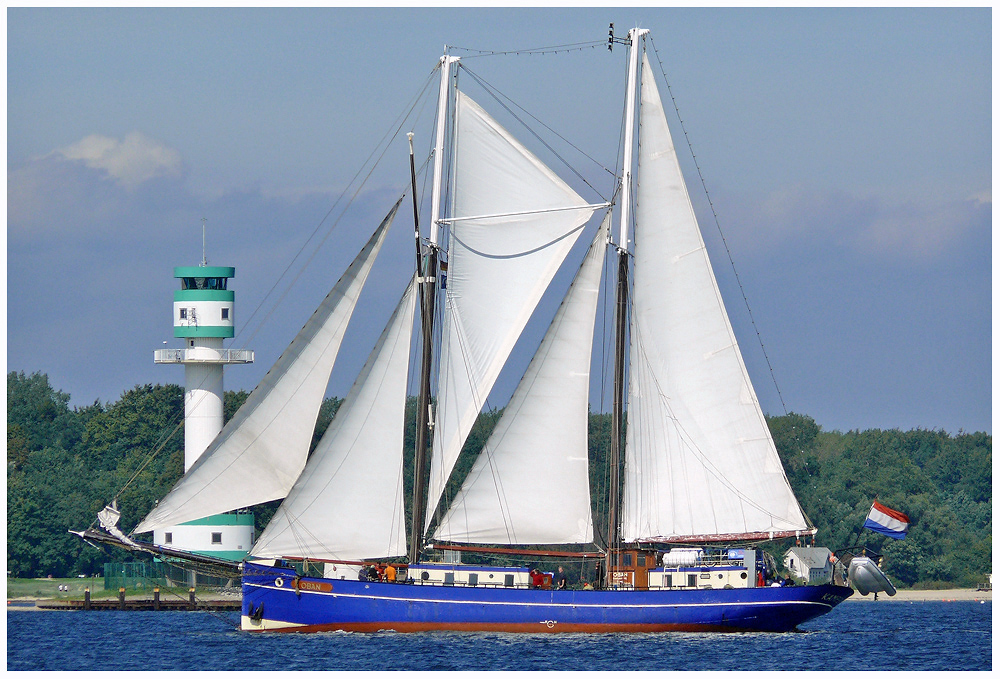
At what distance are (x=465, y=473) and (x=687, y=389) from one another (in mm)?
40121

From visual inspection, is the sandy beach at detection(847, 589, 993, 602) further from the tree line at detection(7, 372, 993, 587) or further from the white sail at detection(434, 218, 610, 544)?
the white sail at detection(434, 218, 610, 544)

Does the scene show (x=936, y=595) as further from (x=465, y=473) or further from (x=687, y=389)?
(x=687, y=389)

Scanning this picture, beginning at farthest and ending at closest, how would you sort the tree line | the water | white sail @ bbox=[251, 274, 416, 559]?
the tree line
white sail @ bbox=[251, 274, 416, 559]
the water

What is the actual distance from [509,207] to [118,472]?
163 feet

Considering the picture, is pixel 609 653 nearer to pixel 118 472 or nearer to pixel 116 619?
pixel 116 619

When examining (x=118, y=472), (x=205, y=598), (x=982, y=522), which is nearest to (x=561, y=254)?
(x=205, y=598)

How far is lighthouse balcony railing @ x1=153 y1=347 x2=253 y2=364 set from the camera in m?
78.6

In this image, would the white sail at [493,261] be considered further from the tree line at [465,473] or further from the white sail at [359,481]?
the tree line at [465,473]

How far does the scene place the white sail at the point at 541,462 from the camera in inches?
2026

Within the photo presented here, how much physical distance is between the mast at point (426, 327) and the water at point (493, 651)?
11.9 ft

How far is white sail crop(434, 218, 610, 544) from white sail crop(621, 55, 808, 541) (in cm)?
190

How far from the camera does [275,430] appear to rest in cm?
4991

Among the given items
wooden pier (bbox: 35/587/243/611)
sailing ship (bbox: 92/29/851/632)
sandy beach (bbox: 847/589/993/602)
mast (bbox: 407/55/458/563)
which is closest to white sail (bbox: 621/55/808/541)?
sailing ship (bbox: 92/29/851/632)

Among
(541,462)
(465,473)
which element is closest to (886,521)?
(541,462)
